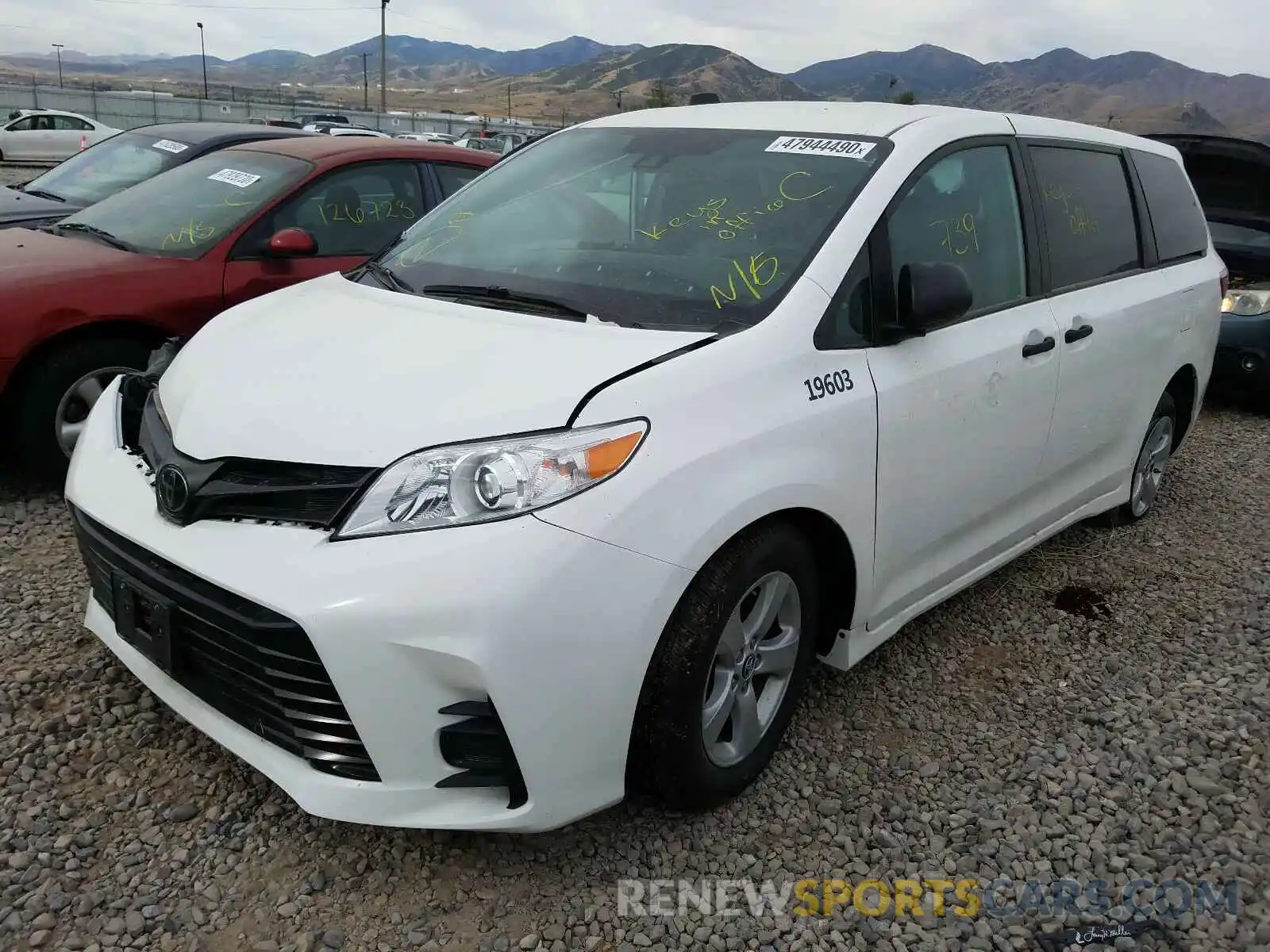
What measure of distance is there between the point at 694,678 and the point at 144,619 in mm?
1276

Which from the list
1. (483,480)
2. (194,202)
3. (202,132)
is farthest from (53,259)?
(483,480)

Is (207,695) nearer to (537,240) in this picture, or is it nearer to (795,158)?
(537,240)

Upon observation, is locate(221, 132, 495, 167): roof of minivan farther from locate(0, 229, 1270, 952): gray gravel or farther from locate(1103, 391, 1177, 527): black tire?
locate(1103, 391, 1177, 527): black tire

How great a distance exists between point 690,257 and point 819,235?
13.8 inches

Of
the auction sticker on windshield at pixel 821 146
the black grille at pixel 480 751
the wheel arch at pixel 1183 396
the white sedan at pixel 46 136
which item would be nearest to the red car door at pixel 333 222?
the auction sticker on windshield at pixel 821 146

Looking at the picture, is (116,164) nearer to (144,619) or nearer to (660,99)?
(144,619)

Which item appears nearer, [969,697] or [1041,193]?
[969,697]

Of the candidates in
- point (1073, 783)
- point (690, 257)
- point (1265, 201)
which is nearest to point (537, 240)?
point (690, 257)

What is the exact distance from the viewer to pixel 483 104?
431 ft

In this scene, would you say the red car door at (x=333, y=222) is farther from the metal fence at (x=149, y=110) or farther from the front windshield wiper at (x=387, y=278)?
the metal fence at (x=149, y=110)

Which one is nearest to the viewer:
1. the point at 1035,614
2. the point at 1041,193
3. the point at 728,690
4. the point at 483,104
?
the point at 728,690

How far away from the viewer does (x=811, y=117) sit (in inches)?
124

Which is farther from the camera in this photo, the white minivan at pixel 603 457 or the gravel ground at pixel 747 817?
the gravel ground at pixel 747 817

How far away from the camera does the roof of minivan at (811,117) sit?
3.02 m
